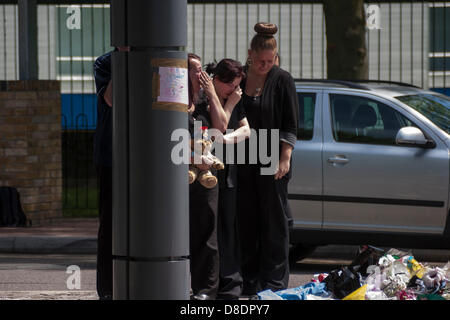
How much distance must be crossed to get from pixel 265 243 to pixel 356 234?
217cm

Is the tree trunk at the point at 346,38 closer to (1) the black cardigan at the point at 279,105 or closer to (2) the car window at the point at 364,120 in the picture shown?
(2) the car window at the point at 364,120

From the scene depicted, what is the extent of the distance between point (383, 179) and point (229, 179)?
2510 mm

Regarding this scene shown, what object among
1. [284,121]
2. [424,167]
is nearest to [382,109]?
[424,167]

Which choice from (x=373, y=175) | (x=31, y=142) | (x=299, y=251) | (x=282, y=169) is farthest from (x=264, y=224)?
(x=31, y=142)

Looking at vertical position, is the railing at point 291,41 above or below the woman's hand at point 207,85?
above

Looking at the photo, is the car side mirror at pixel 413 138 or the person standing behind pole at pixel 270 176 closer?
the person standing behind pole at pixel 270 176

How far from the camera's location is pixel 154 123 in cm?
385

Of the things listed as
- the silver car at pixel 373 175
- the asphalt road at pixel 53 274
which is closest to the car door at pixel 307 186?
the silver car at pixel 373 175

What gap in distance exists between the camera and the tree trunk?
12.6m

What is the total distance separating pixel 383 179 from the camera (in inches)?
348

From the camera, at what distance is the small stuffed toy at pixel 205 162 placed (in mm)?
6285

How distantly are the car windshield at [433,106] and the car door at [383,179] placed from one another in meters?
0.18

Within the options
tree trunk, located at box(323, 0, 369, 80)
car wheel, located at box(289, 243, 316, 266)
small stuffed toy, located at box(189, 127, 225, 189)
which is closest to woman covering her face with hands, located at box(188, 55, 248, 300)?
small stuffed toy, located at box(189, 127, 225, 189)

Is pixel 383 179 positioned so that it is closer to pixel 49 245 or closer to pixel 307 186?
pixel 307 186
